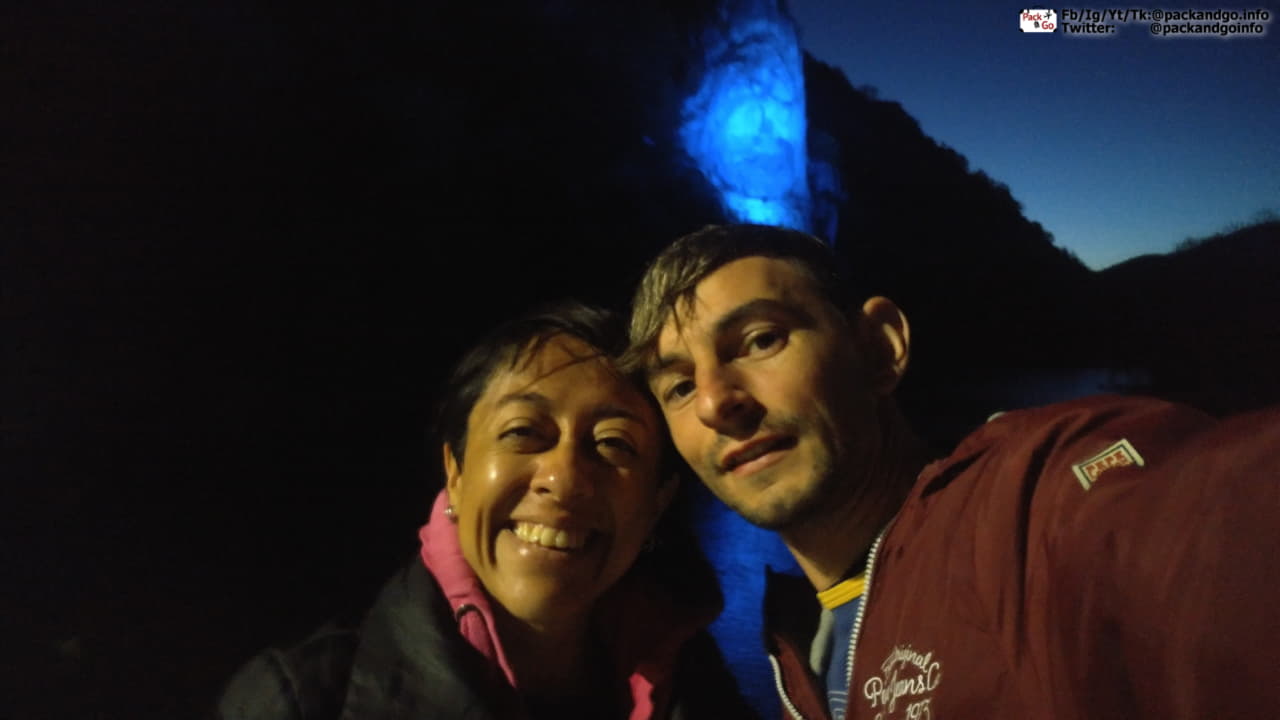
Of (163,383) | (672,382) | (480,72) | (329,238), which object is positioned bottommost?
(672,382)

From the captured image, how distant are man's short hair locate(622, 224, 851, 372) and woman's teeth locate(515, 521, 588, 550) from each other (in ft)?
1.84

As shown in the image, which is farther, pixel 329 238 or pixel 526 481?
pixel 329 238

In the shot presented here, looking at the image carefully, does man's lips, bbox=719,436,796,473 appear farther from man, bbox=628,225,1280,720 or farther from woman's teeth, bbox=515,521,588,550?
woman's teeth, bbox=515,521,588,550

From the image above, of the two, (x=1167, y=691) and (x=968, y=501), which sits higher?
(x=968, y=501)

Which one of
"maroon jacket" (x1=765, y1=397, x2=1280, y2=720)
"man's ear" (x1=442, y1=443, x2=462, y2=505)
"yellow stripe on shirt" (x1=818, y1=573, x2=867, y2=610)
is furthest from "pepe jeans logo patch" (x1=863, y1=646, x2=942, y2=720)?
"man's ear" (x1=442, y1=443, x2=462, y2=505)

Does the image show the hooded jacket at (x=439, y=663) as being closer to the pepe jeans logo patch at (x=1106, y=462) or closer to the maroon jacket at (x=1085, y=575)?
the maroon jacket at (x=1085, y=575)

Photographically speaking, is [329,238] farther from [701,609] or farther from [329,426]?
[701,609]

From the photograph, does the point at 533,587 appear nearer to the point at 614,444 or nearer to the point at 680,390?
the point at 614,444

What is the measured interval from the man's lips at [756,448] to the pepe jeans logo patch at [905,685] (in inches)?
21.3

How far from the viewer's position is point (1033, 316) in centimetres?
1484

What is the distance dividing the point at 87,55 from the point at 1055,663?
430cm

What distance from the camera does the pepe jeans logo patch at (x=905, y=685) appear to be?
116 cm

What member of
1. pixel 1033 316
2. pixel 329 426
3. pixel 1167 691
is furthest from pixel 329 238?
pixel 1033 316

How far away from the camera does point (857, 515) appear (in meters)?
1.61
